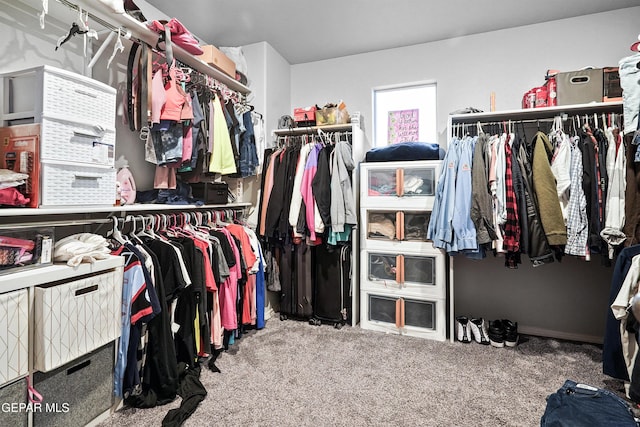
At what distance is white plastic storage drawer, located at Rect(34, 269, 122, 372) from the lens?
4.40 feet

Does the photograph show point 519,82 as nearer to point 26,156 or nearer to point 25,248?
point 26,156

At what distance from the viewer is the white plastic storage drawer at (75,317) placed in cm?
134

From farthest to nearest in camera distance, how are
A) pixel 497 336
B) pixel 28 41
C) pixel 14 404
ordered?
pixel 497 336 → pixel 28 41 → pixel 14 404

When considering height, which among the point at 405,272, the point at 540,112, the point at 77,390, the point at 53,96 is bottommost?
the point at 77,390

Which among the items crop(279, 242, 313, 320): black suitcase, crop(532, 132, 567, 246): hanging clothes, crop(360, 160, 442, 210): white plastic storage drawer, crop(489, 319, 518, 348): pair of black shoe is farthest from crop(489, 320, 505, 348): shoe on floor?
crop(279, 242, 313, 320): black suitcase

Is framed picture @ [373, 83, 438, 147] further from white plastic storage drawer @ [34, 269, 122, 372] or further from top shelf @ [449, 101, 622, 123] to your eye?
white plastic storage drawer @ [34, 269, 122, 372]

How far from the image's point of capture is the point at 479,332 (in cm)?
260

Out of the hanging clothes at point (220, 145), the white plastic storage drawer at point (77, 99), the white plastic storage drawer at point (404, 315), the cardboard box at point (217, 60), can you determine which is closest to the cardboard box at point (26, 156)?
the white plastic storage drawer at point (77, 99)

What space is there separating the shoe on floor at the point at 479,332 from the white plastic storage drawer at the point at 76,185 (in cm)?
266

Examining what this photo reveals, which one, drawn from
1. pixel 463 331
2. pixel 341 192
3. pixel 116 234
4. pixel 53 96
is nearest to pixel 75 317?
pixel 116 234

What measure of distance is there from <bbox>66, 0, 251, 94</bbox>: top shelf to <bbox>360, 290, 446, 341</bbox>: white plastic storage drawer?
220 cm

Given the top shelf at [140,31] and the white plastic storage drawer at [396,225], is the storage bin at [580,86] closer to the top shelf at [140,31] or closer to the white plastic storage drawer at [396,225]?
the white plastic storage drawer at [396,225]

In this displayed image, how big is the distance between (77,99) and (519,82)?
10.5ft

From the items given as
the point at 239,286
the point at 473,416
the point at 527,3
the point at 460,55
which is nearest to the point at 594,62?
the point at 527,3
